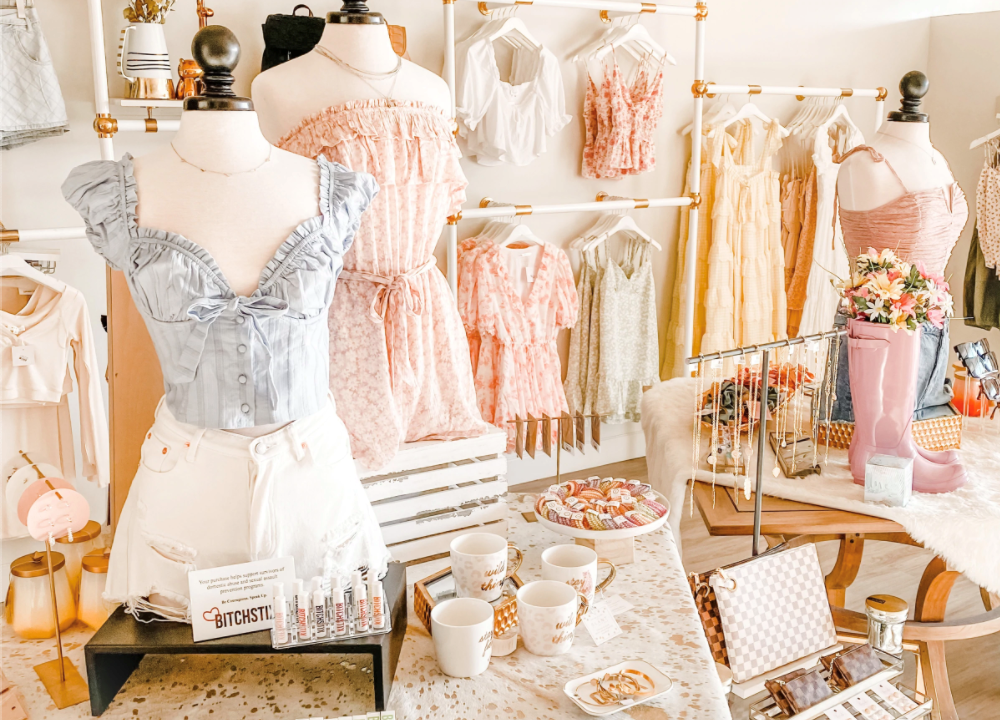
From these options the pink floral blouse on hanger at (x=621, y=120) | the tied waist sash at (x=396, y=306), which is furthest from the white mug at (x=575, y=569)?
the pink floral blouse on hanger at (x=621, y=120)

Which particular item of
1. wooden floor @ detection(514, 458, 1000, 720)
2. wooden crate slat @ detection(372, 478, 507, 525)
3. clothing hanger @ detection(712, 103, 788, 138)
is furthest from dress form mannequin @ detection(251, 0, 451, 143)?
clothing hanger @ detection(712, 103, 788, 138)

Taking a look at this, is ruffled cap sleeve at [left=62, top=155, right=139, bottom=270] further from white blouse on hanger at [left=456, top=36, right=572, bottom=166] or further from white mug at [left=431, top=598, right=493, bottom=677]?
white blouse on hanger at [left=456, top=36, right=572, bottom=166]

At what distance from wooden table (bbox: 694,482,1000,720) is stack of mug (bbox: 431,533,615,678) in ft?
1.76

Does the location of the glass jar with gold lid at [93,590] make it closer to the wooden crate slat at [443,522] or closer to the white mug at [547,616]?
the wooden crate slat at [443,522]

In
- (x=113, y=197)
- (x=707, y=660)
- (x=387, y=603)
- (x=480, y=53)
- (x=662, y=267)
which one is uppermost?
(x=480, y=53)

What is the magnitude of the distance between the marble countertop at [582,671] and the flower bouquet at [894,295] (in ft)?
2.62

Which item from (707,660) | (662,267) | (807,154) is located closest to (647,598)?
(707,660)

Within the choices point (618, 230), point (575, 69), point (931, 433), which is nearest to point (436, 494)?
point (931, 433)

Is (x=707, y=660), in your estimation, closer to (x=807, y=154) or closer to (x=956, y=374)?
(x=956, y=374)

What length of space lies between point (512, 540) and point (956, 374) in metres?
1.51

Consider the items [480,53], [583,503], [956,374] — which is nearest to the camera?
[583,503]

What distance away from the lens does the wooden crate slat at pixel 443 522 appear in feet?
6.12

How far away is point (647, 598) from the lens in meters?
1.69

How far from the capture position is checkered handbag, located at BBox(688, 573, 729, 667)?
6.05 ft
